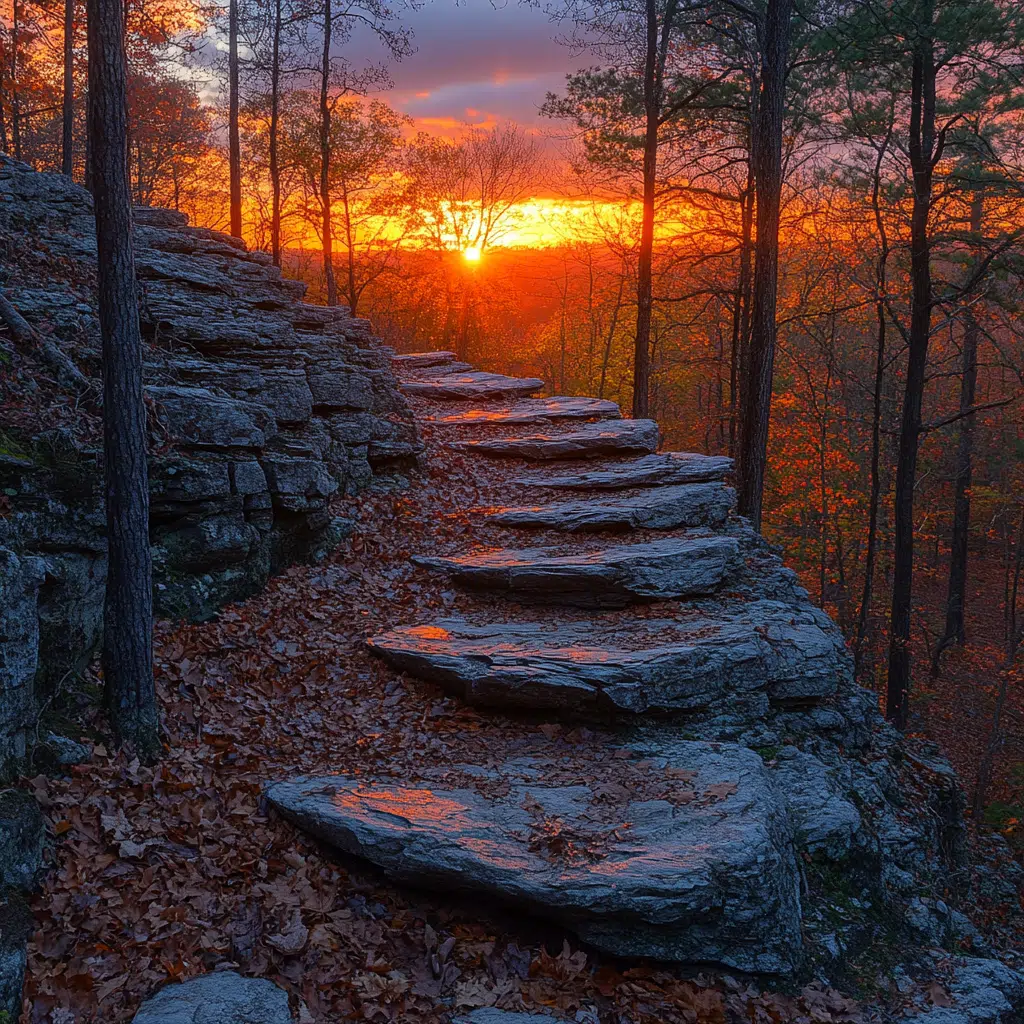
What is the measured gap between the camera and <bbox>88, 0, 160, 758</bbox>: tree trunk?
222 inches

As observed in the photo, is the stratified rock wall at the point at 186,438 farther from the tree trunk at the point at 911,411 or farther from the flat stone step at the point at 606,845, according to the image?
the tree trunk at the point at 911,411

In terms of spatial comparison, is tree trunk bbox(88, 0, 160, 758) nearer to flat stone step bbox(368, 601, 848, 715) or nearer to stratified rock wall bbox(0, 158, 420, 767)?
stratified rock wall bbox(0, 158, 420, 767)

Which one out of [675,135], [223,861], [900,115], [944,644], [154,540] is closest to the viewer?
[223,861]

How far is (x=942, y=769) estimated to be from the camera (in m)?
9.95

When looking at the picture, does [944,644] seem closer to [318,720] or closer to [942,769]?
[942,769]

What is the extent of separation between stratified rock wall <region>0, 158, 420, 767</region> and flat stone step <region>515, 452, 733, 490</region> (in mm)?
2429

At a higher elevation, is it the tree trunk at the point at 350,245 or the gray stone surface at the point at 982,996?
the tree trunk at the point at 350,245


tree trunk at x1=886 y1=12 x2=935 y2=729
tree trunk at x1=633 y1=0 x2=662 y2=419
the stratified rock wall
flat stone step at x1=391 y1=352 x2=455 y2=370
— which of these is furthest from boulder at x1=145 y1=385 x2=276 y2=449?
tree trunk at x1=886 y1=12 x2=935 y2=729

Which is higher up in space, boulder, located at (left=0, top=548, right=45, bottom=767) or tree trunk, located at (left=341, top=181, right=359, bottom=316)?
tree trunk, located at (left=341, top=181, right=359, bottom=316)

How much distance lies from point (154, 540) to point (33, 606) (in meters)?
2.52

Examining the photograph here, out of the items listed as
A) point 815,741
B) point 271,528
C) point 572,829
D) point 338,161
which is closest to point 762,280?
point 815,741

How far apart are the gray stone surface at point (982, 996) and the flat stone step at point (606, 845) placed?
130cm

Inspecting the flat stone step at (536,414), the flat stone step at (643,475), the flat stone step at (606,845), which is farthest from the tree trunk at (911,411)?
the flat stone step at (606,845)

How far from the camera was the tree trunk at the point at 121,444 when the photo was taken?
5633mm
